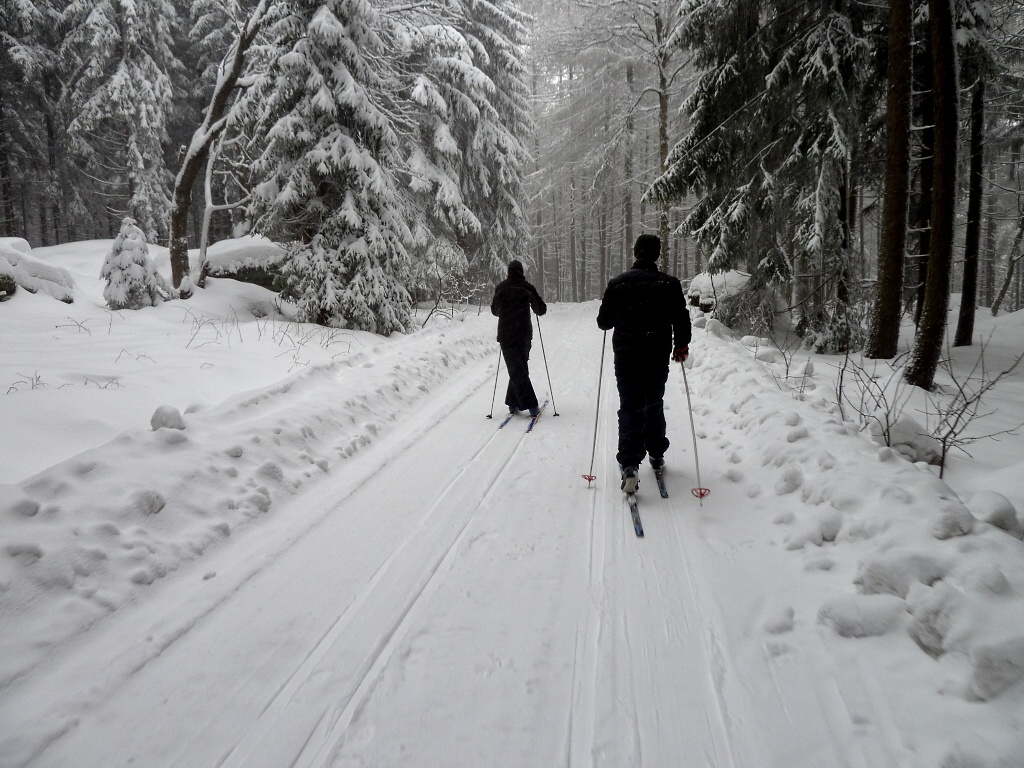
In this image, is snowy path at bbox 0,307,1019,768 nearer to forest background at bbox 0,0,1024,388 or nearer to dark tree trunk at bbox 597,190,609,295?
forest background at bbox 0,0,1024,388

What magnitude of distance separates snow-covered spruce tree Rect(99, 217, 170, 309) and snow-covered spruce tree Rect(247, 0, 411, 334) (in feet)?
8.18

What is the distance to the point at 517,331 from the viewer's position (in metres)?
6.66

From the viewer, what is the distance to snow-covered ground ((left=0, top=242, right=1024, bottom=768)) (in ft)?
6.46

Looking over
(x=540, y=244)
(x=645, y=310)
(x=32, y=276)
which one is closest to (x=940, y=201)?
(x=645, y=310)

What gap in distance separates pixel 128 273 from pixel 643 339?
35.1ft

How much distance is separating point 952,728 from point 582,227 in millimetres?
31922

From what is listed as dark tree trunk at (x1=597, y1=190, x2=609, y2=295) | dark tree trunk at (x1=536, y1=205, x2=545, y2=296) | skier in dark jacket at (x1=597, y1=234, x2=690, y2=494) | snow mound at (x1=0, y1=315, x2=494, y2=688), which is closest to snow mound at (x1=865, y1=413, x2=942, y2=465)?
skier in dark jacket at (x1=597, y1=234, x2=690, y2=494)

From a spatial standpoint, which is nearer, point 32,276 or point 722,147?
point 722,147

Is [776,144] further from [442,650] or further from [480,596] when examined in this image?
[442,650]

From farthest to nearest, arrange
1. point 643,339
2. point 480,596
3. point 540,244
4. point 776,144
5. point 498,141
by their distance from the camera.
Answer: point 540,244 → point 498,141 → point 776,144 → point 643,339 → point 480,596

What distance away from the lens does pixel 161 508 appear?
3.35 metres

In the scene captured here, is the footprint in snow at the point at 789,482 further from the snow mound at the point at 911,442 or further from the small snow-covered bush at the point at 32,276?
the small snow-covered bush at the point at 32,276

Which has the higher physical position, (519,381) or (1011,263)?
(1011,263)

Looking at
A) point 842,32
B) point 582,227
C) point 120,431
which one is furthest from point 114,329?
point 582,227
